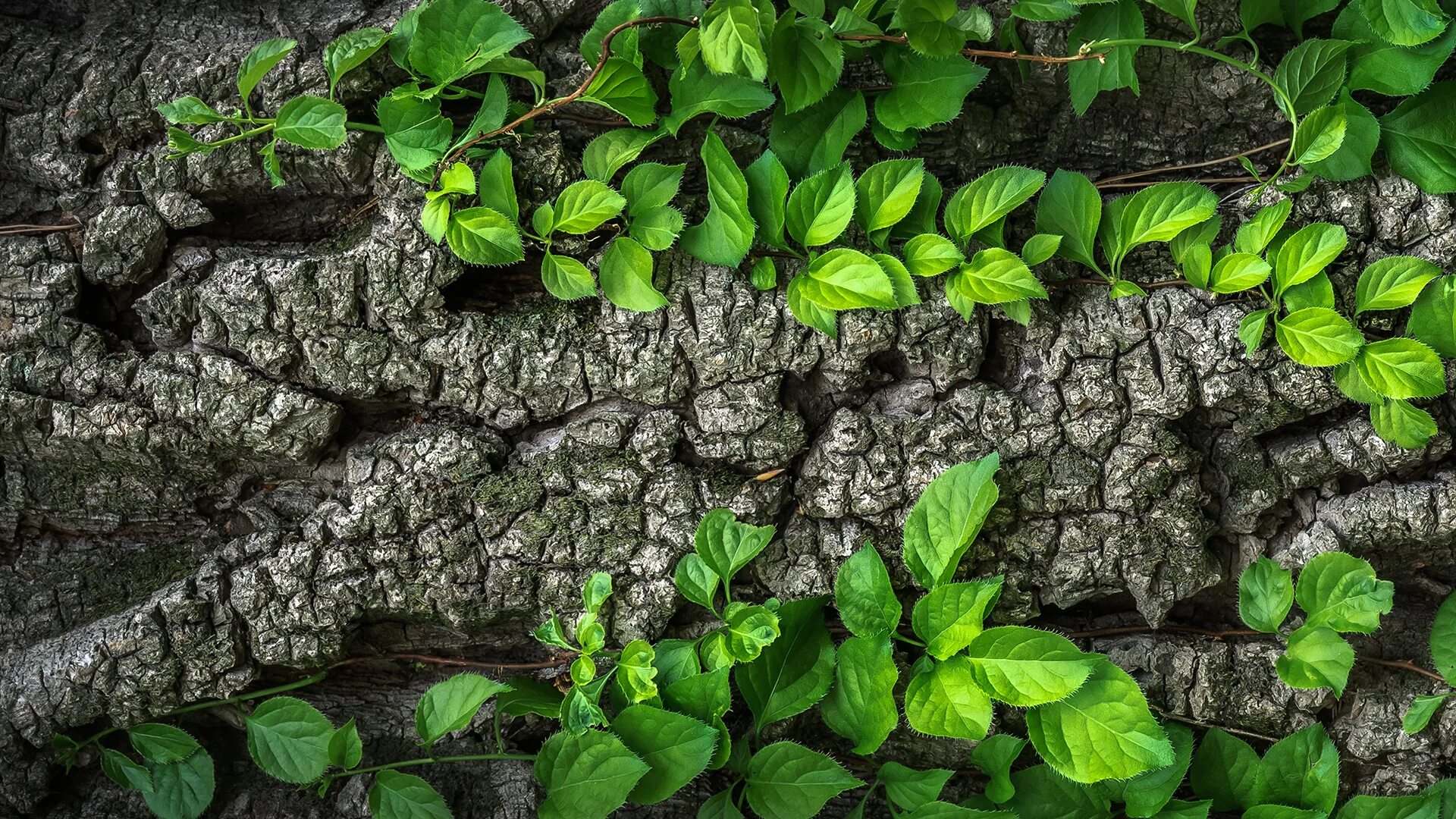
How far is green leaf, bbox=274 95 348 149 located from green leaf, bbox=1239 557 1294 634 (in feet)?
6.61

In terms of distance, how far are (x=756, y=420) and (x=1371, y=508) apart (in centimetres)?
128

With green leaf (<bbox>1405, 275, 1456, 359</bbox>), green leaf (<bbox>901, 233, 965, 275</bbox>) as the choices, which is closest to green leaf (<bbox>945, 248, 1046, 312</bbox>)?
green leaf (<bbox>901, 233, 965, 275</bbox>)

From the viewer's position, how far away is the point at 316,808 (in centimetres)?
213

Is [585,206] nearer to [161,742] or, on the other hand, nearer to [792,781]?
[792,781]

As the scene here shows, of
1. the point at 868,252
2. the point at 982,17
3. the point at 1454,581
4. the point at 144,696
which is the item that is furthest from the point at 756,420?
the point at 1454,581

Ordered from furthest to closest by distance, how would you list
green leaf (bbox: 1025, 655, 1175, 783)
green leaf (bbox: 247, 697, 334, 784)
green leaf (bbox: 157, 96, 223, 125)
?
1. green leaf (bbox: 247, 697, 334, 784)
2. green leaf (bbox: 157, 96, 223, 125)
3. green leaf (bbox: 1025, 655, 1175, 783)

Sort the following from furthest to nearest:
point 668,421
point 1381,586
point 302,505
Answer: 1. point 302,505
2. point 668,421
3. point 1381,586

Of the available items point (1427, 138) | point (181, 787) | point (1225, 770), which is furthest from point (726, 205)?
point (181, 787)

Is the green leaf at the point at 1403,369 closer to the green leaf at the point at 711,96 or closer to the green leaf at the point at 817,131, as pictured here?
the green leaf at the point at 817,131

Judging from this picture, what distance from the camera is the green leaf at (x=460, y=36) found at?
6.21 feet

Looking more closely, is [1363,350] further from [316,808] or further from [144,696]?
[144,696]

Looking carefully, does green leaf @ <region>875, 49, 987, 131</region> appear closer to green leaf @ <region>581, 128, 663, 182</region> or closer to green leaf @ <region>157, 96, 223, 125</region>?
green leaf @ <region>581, 128, 663, 182</region>

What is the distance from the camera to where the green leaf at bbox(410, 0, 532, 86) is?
189 centimetres

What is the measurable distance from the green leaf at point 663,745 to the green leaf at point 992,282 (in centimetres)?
98
